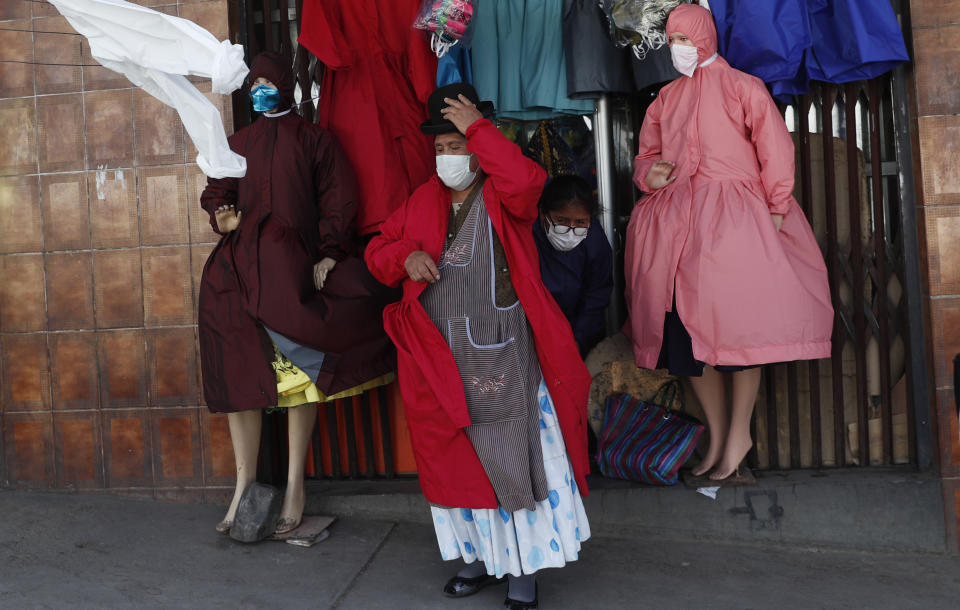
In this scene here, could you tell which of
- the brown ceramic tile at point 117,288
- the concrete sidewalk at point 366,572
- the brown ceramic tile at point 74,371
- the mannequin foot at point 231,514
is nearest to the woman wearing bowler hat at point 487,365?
the concrete sidewalk at point 366,572

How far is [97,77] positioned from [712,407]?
3.08 meters

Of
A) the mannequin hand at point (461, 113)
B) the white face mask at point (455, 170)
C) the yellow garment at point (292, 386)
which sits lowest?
the yellow garment at point (292, 386)

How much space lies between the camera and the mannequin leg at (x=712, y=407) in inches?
147

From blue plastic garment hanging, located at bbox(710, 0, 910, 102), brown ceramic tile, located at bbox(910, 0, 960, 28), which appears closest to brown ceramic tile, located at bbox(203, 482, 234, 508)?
blue plastic garment hanging, located at bbox(710, 0, 910, 102)

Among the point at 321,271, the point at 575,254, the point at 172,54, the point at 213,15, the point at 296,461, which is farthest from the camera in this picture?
the point at 213,15

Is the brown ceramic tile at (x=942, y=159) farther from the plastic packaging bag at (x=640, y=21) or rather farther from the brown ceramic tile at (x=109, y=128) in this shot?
the brown ceramic tile at (x=109, y=128)

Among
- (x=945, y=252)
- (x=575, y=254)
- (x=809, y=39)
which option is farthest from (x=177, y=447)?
(x=945, y=252)

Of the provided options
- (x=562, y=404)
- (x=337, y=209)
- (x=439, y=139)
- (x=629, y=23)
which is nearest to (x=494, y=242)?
(x=439, y=139)

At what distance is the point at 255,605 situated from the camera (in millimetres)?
3072

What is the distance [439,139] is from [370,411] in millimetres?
1621

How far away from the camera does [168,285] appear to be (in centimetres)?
404

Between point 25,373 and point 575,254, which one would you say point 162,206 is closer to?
point 25,373

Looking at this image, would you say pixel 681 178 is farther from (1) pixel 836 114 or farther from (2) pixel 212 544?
(2) pixel 212 544

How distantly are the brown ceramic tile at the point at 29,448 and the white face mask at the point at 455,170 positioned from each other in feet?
7.81
